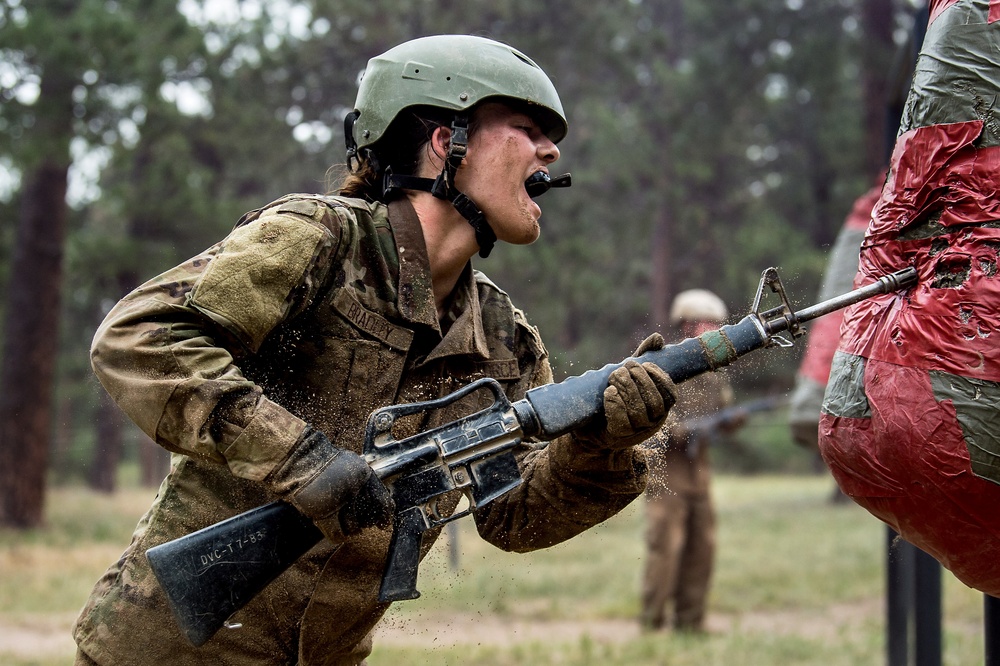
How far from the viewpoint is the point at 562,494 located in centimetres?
309

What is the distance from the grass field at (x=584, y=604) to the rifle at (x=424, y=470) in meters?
0.80

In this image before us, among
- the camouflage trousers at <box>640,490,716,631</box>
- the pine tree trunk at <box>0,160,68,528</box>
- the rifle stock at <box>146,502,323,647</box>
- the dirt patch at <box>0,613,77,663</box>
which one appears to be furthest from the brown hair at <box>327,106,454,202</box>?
the pine tree trunk at <box>0,160,68,528</box>

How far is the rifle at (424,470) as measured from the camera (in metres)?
2.52

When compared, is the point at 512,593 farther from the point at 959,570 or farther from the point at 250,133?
the point at 250,133

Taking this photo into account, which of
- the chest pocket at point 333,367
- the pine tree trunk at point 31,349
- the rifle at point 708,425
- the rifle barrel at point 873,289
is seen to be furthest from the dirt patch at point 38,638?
the rifle barrel at point 873,289

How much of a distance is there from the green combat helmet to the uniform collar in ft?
0.38

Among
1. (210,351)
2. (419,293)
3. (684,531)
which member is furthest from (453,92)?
(684,531)

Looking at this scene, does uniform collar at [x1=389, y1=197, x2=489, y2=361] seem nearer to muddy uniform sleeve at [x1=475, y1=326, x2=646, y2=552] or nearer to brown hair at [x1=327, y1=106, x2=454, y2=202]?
brown hair at [x1=327, y1=106, x2=454, y2=202]

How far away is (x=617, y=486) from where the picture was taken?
3066mm

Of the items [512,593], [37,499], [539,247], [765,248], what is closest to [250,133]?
[539,247]

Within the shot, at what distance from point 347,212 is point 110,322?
2.31ft

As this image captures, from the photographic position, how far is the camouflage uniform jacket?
2.50 m

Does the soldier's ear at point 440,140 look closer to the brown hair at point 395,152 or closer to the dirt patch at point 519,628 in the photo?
the brown hair at point 395,152

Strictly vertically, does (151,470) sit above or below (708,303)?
below
